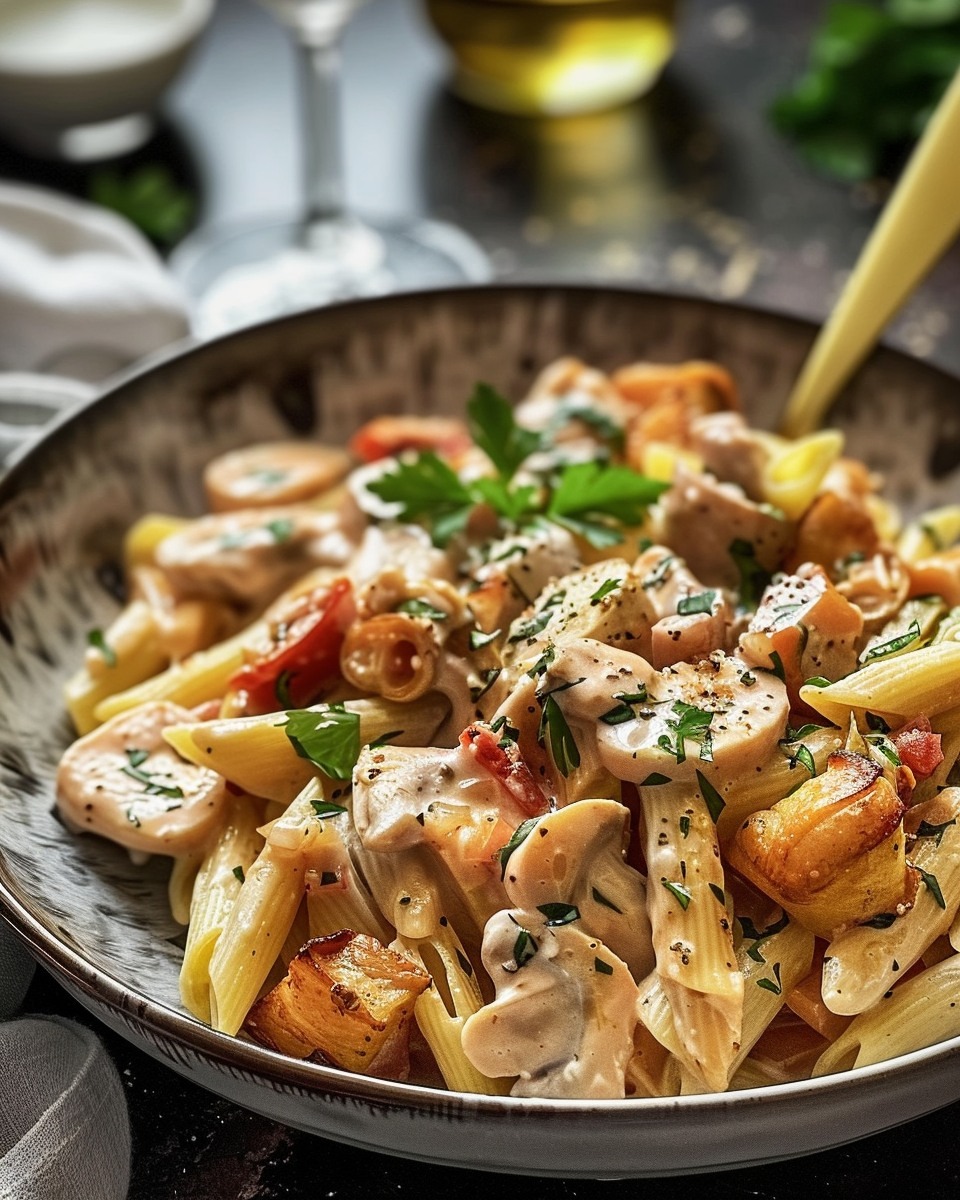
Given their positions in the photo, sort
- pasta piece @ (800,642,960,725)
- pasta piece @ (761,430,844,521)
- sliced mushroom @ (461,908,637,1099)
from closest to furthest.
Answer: sliced mushroom @ (461,908,637,1099)
pasta piece @ (800,642,960,725)
pasta piece @ (761,430,844,521)

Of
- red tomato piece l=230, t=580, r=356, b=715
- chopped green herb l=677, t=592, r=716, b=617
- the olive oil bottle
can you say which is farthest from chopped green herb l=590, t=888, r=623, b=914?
the olive oil bottle

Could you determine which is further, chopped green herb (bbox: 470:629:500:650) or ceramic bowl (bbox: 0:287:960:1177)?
chopped green herb (bbox: 470:629:500:650)

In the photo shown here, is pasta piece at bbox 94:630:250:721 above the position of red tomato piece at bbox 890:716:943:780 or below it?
below

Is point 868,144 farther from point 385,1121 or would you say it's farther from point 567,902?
point 385,1121

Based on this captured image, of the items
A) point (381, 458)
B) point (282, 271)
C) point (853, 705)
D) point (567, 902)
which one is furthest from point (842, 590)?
point (282, 271)

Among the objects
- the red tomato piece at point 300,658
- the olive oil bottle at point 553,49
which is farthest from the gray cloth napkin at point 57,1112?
the olive oil bottle at point 553,49

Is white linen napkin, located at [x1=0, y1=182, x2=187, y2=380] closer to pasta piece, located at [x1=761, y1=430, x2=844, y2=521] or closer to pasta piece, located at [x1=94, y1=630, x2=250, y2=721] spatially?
pasta piece, located at [x1=94, y1=630, x2=250, y2=721]

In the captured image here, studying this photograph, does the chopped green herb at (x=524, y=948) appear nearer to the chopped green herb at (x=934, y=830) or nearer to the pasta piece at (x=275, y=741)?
the pasta piece at (x=275, y=741)
